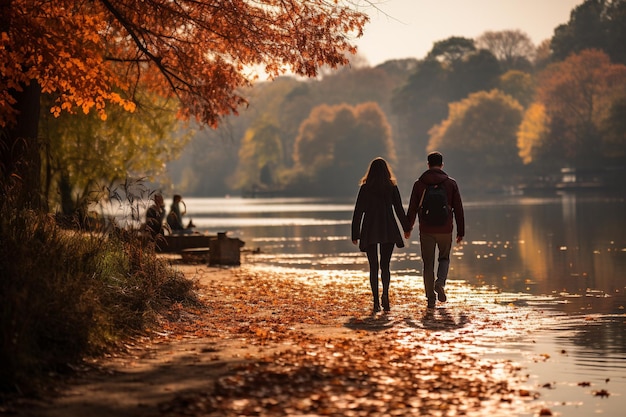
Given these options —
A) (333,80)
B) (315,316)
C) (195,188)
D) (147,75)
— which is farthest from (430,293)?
(195,188)

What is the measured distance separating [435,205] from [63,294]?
6219 mm

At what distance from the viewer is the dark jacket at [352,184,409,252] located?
14.6 meters

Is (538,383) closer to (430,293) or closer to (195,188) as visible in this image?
(430,293)

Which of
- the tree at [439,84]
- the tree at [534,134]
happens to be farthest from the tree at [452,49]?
the tree at [534,134]

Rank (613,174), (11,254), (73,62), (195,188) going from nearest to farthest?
1. (11,254)
2. (73,62)
3. (613,174)
4. (195,188)

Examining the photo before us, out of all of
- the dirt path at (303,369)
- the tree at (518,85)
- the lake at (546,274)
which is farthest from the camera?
the tree at (518,85)

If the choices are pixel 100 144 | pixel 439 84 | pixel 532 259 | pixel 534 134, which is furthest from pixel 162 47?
pixel 439 84

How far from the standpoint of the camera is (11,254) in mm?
10508

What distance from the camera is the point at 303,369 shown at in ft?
31.0

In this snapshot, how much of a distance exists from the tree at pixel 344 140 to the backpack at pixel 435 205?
10933 centimetres

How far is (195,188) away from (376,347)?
17073 centimetres

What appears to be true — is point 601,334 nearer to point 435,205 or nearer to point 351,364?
point 435,205

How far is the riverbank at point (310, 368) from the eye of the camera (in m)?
8.15

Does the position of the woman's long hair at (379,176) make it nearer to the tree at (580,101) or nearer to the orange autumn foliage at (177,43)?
the orange autumn foliage at (177,43)
